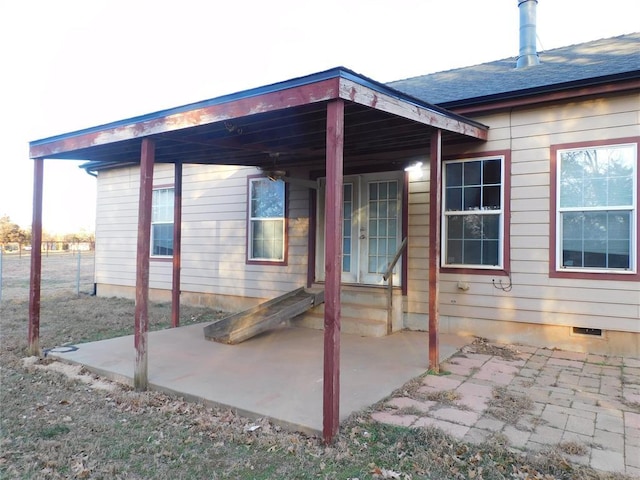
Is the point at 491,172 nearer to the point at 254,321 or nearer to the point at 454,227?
the point at 454,227

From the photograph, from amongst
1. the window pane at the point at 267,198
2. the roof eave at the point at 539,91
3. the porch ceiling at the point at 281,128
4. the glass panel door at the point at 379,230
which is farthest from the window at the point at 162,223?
the roof eave at the point at 539,91

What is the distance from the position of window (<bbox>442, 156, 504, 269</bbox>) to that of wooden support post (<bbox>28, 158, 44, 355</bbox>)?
17.0 ft

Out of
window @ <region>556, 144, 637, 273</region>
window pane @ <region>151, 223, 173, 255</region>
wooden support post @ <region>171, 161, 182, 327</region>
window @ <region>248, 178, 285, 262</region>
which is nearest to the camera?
window @ <region>556, 144, 637, 273</region>

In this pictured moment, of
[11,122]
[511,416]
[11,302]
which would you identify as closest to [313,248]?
[511,416]

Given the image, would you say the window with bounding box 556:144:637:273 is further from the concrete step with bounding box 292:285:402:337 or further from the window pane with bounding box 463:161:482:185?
the concrete step with bounding box 292:285:402:337

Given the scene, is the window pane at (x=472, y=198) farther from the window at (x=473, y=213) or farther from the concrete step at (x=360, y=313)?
the concrete step at (x=360, y=313)

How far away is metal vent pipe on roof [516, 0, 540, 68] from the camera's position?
701cm

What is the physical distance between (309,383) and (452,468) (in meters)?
1.63

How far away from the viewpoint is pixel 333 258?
2902mm

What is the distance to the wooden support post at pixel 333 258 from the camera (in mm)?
2867

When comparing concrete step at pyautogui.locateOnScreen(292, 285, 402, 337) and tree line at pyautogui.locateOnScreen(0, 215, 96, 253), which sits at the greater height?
tree line at pyautogui.locateOnScreen(0, 215, 96, 253)

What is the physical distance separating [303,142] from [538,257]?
3208 mm

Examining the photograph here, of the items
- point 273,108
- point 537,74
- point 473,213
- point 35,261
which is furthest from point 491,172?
point 35,261

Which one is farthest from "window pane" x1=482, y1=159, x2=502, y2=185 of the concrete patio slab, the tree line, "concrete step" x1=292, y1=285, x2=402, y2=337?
the tree line
